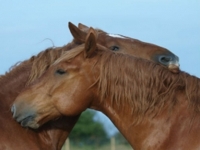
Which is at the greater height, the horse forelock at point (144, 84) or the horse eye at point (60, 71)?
the horse eye at point (60, 71)

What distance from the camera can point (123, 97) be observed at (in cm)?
529

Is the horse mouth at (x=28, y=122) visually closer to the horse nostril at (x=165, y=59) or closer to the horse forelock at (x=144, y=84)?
the horse forelock at (x=144, y=84)

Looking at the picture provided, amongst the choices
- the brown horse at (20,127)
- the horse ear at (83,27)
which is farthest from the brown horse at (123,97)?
the horse ear at (83,27)

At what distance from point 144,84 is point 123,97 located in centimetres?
23

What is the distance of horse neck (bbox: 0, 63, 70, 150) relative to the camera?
5602 millimetres

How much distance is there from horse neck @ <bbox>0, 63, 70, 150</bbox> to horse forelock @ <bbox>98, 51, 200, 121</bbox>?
0.88m

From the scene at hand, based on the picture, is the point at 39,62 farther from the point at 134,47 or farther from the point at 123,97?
the point at 134,47

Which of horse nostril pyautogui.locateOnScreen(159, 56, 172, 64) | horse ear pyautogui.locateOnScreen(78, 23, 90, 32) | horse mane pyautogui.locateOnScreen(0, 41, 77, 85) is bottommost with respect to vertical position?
horse nostril pyautogui.locateOnScreen(159, 56, 172, 64)

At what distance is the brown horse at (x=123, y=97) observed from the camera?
520cm

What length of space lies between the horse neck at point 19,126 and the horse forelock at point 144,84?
0.88 m

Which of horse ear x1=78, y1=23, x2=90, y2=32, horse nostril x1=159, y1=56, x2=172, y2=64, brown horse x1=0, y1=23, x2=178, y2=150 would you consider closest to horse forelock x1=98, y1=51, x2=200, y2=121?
brown horse x1=0, y1=23, x2=178, y2=150

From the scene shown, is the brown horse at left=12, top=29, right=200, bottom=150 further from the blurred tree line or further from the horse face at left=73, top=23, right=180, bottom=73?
the blurred tree line

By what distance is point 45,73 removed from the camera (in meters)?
5.56

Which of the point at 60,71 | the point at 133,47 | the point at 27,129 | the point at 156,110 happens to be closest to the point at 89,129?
the point at 133,47
